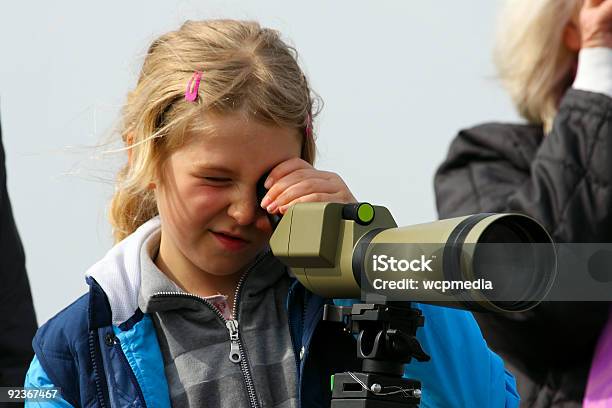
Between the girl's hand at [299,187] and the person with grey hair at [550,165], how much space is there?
831 mm

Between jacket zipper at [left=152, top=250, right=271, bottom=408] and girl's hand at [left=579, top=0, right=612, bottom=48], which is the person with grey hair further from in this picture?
jacket zipper at [left=152, top=250, right=271, bottom=408]

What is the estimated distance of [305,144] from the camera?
8.61 feet

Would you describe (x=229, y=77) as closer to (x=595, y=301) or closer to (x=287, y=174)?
(x=287, y=174)

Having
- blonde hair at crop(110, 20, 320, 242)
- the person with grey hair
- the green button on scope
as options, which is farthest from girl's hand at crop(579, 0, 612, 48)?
the green button on scope

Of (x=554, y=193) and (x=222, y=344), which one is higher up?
(x=554, y=193)

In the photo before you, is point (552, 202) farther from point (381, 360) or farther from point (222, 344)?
point (381, 360)

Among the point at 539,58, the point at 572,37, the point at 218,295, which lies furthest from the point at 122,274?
the point at 572,37

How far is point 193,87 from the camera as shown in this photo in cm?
258

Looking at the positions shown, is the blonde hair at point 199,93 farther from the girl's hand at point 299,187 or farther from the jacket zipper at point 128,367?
the jacket zipper at point 128,367

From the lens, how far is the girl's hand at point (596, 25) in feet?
11.1

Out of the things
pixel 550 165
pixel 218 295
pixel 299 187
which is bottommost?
pixel 218 295

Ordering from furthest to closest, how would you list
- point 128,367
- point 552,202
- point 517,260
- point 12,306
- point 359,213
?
point 552,202 < point 12,306 < point 128,367 < point 359,213 < point 517,260

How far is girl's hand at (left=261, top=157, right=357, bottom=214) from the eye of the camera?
2.39m

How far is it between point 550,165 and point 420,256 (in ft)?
4.14
